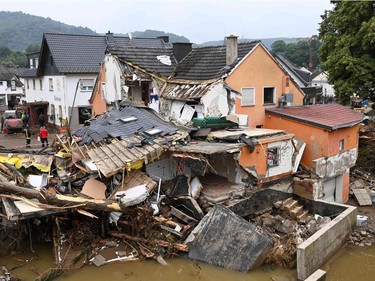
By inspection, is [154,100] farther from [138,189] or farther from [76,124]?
[76,124]

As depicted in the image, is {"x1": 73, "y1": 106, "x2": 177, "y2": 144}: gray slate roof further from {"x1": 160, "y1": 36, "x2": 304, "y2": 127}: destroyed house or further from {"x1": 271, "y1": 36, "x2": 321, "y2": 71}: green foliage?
{"x1": 271, "y1": 36, "x2": 321, "y2": 71}: green foliage

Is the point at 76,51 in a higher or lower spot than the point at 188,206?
higher

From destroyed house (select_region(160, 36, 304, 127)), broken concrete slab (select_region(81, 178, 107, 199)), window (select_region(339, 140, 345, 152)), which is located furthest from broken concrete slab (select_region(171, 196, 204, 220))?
window (select_region(339, 140, 345, 152))

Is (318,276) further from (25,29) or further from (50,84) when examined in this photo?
(25,29)

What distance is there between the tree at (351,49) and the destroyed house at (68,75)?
15.7m

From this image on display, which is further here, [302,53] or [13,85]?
[302,53]

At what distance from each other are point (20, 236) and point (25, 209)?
213 centimetres

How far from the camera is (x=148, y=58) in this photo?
21562 mm

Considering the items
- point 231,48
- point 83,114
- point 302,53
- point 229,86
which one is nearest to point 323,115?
point 229,86

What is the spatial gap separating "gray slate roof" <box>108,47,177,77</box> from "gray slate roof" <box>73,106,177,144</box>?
3076 mm

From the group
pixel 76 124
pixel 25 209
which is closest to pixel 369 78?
pixel 25 209

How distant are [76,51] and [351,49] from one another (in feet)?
74.1

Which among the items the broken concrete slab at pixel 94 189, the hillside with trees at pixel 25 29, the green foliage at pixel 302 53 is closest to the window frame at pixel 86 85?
the broken concrete slab at pixel 94 189

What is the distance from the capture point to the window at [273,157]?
636 inches
